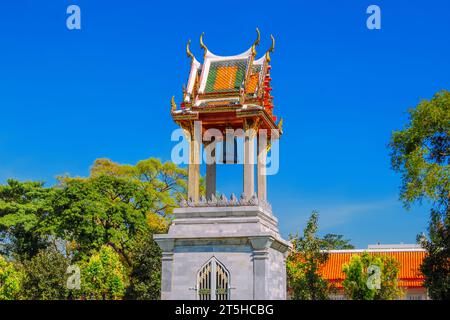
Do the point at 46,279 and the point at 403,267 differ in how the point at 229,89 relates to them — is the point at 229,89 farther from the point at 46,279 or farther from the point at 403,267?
the point at 403,267

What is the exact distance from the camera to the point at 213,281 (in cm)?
2380

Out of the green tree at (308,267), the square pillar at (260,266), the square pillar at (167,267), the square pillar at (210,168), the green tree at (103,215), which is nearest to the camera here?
the square pillar at (260,266)

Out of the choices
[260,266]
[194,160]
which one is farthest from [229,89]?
[260,266]

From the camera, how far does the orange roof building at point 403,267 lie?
48344 millimetres

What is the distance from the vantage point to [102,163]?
59.3 metres

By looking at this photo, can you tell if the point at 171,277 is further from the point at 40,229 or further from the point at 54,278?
the point at 40,229

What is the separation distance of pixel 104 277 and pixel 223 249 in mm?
18640

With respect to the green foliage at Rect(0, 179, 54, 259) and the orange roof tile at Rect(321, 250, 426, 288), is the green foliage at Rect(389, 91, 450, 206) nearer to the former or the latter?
the orange roof tile at Rect(321, 250, 426, 288)

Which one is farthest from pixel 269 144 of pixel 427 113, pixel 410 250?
pixel 410 250

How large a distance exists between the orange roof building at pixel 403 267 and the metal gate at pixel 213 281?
25134mm

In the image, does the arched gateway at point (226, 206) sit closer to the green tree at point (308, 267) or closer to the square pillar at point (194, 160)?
the square pillar at point (194, 160)

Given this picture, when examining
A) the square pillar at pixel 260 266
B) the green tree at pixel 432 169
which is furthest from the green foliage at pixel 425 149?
the square pillar at pixel 260 266

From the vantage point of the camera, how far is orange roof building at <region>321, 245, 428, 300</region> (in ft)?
159

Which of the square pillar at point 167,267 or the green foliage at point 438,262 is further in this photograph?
the green foliage at point 438,262
